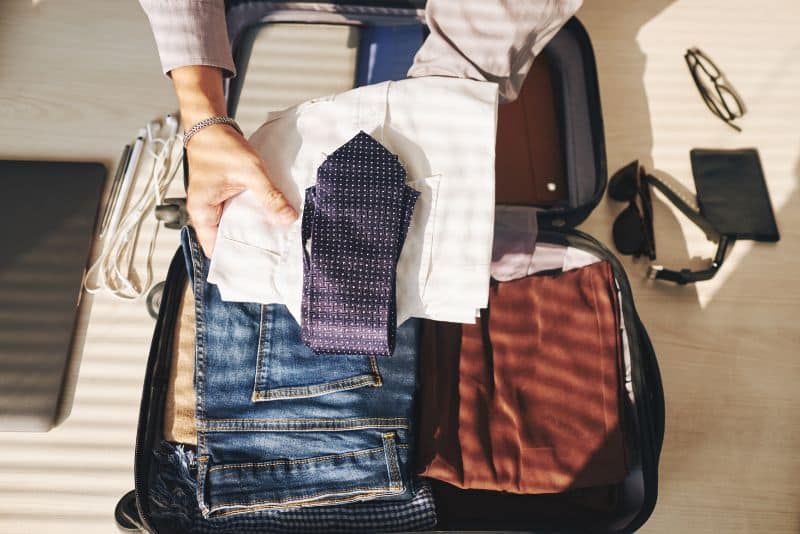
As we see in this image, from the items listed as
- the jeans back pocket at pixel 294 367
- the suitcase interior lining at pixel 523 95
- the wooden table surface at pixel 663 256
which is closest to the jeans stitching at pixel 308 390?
the jeans back pocket at pixel 294 367

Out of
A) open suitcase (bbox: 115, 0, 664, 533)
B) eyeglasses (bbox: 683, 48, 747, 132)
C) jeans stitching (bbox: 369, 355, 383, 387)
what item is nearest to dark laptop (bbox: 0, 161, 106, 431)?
open suitcase (bbox: 115, 0, 664, 533)

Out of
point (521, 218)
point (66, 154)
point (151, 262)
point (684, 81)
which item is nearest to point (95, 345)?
point (151, 262)

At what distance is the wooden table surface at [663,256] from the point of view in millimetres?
668

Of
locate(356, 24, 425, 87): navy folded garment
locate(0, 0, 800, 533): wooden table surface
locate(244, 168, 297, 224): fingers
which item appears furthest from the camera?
locate(356, 24, 425, 87): navy folded garment

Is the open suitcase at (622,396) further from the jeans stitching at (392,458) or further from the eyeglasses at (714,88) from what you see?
the eyeglasses at (714,88)

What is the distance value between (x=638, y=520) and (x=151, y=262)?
715 millimetres

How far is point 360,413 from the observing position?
598 millimetres

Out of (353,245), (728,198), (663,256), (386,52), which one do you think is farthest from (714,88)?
(353,245)

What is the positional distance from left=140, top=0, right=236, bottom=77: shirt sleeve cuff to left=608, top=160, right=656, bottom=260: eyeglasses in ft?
1.91

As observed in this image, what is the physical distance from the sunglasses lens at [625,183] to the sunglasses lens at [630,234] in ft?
0.08

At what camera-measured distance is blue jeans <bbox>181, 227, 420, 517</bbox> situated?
0.57 meters

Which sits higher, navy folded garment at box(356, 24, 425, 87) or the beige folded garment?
navy folded garment at box(356, 24, 425, 87)

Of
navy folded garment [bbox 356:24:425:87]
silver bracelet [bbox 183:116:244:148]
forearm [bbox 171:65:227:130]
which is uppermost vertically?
navy folded garment [bbox 356:24:425:87]

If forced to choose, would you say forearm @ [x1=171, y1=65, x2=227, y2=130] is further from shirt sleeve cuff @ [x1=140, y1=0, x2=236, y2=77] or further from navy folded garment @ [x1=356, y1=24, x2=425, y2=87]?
navy folded garment @ [x1=356, y1=24, x2=425, y2=87]
